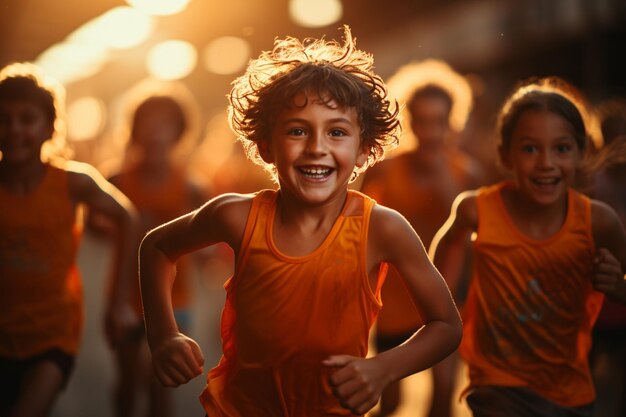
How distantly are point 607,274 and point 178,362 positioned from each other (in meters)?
1.74

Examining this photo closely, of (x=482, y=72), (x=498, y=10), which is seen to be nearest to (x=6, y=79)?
(x=498, y=10)

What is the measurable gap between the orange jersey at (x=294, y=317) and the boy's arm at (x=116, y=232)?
4.25 feet

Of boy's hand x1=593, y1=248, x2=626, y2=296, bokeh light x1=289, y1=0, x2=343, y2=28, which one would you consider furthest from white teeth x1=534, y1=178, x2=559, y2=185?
bokeh light x1=289, y1=0, x2=343, y2=28

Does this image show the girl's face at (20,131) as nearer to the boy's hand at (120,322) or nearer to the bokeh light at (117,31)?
the boy's hand at (120,322)

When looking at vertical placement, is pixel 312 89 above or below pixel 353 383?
above

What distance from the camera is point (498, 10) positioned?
61.8ft

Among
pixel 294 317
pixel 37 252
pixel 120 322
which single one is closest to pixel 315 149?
pixel 294 317

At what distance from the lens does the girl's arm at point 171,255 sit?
3.05 meters

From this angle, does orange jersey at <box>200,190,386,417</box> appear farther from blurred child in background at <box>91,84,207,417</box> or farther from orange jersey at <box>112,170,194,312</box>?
orange jersey at <box>112,170,194,312</box>

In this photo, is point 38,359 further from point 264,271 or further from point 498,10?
point 498,10

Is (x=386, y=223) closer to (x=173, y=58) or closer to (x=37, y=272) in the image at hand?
(x=37, y=272)

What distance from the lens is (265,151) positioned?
11.1 ft

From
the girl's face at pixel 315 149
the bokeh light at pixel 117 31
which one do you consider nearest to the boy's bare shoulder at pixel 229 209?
the girl's face at pixel 315 149

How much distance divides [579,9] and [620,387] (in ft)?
38.6
